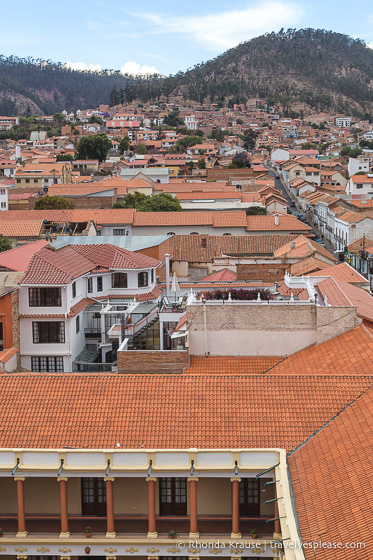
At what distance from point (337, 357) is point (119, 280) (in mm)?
18186

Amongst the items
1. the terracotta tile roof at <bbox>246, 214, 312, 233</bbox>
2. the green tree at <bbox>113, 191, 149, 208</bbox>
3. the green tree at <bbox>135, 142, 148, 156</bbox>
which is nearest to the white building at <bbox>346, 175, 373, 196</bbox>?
the green tree at <bbox>113, 191, 149, 208</bbox>

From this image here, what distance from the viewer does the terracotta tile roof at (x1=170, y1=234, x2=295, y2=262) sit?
183 ft

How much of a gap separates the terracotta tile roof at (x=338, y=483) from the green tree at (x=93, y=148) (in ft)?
423

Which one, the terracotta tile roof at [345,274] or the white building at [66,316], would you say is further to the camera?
the terracotta tile roof at [345,274]

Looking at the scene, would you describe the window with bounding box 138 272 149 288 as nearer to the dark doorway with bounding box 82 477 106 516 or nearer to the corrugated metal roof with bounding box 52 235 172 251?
the corrugated metal roof with bounding box 52 235 172 251

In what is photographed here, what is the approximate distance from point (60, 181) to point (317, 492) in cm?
10508

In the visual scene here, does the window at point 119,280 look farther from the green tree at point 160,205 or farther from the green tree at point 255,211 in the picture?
the green tree at point 255,211

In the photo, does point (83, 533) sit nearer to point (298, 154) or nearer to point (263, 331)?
point (263, 331)

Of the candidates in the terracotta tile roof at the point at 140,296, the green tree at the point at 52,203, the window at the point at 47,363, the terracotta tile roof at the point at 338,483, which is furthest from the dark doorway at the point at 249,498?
the green tree at the point at 52,203

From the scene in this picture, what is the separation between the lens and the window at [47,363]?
3381 cm

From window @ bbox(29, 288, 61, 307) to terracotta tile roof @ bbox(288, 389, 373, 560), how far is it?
1807 centimetres

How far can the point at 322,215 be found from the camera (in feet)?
310

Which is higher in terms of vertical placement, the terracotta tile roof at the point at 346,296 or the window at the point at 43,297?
the terracotta tile roof at the point at 346,296

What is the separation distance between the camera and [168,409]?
65.6 ft
